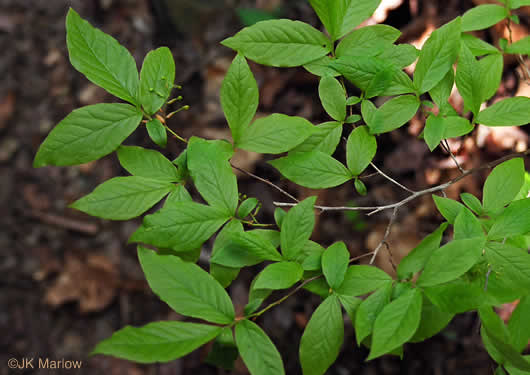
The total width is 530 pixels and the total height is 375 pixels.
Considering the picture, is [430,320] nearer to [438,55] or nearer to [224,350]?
[224,350]

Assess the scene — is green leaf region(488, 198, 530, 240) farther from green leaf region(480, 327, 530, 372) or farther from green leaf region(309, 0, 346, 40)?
green leaf region(309, 0, 346, 40)

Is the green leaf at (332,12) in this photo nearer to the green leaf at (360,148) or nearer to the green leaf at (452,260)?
the green leaf at (360,148)

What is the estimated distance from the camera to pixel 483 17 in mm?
985

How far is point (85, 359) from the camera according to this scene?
2.36 meters

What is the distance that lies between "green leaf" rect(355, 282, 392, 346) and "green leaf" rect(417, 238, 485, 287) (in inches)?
2.9

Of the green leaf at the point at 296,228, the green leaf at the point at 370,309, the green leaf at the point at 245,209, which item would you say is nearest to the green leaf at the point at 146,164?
the green leaf at the point at 245,209

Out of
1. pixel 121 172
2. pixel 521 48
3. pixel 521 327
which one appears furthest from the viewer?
pixel 121 172

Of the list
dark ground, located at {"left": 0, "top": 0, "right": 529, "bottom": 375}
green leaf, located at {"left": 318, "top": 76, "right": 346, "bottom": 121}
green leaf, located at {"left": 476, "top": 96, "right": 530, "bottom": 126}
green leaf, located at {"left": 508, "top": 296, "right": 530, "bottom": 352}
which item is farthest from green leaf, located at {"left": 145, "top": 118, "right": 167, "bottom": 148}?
dark ground, located at {"left": 0, "top": 0, "right": 529, "bottom": 375}

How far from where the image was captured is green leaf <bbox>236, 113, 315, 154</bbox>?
82cm

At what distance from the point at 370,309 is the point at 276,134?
0.40 m

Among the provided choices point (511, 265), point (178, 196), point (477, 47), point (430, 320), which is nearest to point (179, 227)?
point (178, 196)

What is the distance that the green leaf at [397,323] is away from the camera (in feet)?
2.26

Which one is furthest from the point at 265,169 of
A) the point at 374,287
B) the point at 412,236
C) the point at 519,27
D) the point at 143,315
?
the point at 374,287

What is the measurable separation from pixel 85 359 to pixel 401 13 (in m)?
2.75
